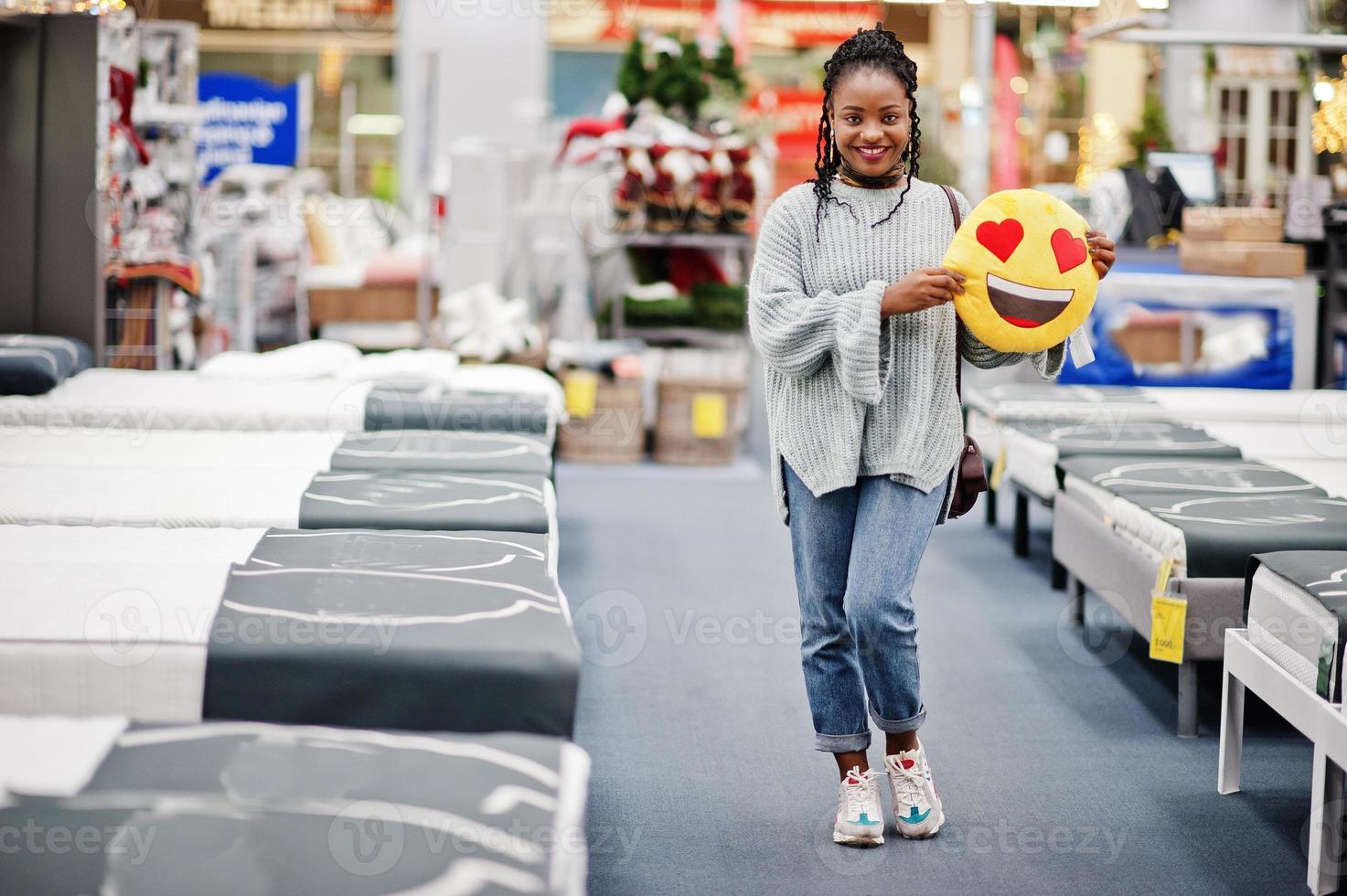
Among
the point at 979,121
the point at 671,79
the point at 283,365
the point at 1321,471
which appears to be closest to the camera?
the point at 1321,471

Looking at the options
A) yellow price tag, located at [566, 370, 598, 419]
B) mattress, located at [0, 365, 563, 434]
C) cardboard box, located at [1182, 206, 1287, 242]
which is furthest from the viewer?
yellow price tag, located at [566, 370, 598, 419]

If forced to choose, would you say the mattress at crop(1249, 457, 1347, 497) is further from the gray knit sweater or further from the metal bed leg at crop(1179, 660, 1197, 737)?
the gray knit sweater

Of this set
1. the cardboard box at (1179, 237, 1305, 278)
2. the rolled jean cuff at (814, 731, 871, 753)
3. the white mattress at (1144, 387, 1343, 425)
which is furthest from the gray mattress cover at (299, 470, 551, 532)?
the cardboard box at (1179, 237, 1305, 278)

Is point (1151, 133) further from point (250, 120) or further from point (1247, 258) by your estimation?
point (250, 120)

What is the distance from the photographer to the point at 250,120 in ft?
24.5

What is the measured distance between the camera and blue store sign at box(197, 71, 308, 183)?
7379 millimetres

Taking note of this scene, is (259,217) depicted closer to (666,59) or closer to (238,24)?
(666,59)

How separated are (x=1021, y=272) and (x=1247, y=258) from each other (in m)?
4.13

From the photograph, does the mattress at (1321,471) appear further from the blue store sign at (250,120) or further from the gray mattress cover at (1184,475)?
the blue store sign at (250,120)

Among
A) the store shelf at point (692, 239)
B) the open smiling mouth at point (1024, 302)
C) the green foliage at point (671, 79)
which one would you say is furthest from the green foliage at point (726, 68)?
the open smiling mouth at point (1024, 302)

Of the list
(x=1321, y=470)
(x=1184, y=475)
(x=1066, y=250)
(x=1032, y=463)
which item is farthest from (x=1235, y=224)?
(x=1066, y=250)

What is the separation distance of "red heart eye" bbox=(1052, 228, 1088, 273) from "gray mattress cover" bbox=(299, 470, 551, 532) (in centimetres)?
123

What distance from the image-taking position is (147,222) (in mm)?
5766

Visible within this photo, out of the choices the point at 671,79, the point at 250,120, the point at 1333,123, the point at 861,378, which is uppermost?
the point at 671,79
